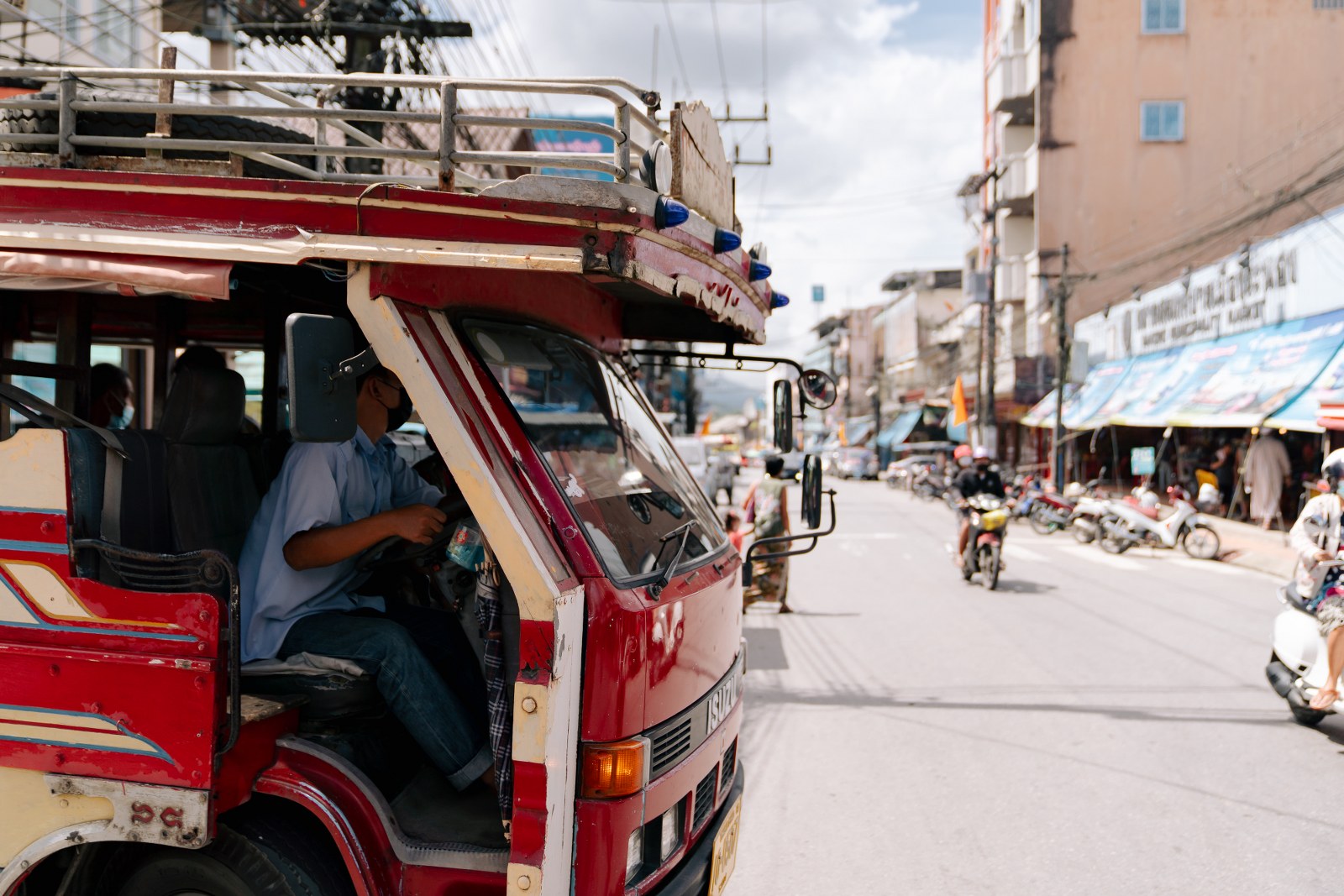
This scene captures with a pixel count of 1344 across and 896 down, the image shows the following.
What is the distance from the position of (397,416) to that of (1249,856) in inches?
156

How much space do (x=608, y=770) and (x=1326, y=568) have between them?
17.3ft

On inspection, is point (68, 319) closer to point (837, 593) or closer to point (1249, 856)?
point (1249, 856)

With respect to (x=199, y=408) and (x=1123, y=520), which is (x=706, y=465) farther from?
(x=199, y=408)

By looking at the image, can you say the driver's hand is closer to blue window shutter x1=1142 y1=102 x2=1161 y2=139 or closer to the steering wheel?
the steering wheel

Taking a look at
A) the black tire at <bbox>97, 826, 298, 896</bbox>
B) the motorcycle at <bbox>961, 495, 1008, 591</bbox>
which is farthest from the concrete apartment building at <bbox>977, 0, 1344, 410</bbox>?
the black tire at <bbox>97, 826, 298, 896</bbox>

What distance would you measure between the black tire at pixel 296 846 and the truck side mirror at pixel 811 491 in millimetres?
2057

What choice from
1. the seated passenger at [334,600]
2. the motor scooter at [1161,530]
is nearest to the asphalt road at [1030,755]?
the seated passenger at [334,600]

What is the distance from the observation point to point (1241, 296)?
20578 millimetres

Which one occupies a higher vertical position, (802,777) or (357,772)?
(357,772)

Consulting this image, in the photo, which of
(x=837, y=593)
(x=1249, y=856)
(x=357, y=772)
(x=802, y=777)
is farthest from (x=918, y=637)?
(x=357, y=772)

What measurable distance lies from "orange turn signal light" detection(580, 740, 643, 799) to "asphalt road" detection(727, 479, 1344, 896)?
1.96 m

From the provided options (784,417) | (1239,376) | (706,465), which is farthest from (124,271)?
(706,465)

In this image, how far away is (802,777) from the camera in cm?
548

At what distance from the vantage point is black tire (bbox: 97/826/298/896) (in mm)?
2500
